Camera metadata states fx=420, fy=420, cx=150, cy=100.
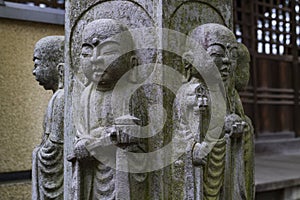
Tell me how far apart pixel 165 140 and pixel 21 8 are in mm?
2280

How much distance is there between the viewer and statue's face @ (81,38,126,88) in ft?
5.76

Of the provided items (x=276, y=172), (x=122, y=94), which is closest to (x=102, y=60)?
(x=122, y=94)

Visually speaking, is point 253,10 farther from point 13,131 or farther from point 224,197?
point 224,197

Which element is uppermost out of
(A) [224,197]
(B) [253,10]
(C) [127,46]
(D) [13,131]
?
(B) [253,10]

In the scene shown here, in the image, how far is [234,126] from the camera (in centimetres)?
197

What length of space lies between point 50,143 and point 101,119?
44 cm

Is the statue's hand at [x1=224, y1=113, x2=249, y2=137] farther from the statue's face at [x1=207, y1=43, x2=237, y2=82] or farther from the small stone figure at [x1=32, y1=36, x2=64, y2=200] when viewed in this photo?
the small stone figure at [x1=32, y1=36, x2=64, y2=200]

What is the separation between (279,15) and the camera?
20.1ft

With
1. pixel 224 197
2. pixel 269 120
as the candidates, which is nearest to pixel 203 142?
pixel 224 197

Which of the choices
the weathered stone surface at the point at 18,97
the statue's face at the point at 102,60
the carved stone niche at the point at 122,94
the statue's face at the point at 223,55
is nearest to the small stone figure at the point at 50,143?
the carved stone niche at the point at 122,94

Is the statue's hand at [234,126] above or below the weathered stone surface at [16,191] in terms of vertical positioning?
above

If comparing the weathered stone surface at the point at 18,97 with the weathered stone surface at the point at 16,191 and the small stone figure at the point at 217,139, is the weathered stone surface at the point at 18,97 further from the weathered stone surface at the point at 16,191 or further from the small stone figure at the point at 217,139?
the small stone figure at the point at 217,139

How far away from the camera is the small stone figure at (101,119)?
1.71 metres

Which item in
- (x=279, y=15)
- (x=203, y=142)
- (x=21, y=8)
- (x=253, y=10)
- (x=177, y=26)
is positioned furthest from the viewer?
(x=279, y=15)
